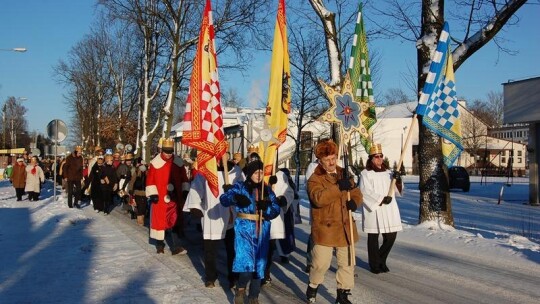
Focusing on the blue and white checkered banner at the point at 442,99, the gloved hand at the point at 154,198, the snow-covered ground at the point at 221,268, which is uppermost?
the blue and white checkered banner at the point at 442,99

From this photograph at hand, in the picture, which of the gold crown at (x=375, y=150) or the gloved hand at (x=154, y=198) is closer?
the gold crown at (x=375, y=150)

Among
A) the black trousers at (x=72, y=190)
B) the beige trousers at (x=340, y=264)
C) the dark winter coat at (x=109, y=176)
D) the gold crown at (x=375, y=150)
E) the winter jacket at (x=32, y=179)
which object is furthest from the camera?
the winter jacket at (x=32, y=179)

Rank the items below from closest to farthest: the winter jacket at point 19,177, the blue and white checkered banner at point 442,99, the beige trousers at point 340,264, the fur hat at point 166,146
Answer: the beige trousers at point 340,264, the blue and white checkered banner at point 442,99, the fur hat at point 166,146, the winter jacket at point 19,177

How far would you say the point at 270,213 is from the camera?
21.7ft

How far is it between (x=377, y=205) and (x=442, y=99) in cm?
295

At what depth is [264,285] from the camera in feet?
25.9

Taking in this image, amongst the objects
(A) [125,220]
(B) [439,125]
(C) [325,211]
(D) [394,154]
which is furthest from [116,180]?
(D) [394,154]

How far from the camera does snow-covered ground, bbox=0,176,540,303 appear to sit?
7246 mm

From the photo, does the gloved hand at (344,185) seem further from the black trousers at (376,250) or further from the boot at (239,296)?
the black trousers at (376,250)

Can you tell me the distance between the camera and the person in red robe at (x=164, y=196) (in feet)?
33.7

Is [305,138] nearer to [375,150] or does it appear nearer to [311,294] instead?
[375,150]

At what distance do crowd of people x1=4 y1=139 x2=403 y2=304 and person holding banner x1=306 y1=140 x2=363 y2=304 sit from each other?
0.04 ft

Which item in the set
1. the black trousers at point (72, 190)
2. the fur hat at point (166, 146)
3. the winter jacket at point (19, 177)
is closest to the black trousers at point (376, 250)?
the fur hat at point (166, 146)

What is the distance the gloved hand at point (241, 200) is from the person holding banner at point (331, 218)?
72 cm
